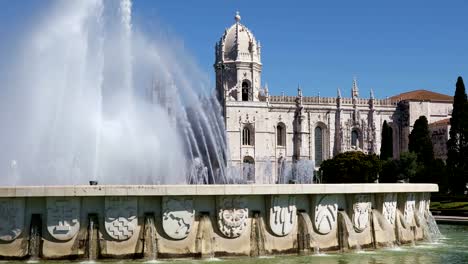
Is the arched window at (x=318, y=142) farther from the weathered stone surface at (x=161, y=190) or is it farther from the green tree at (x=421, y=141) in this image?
the weathered stone surface at (x=161, y=190)

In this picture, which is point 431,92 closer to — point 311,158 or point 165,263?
point 311,158

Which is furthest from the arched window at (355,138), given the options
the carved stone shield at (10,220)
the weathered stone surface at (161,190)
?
the carved stone shield at (10,220)

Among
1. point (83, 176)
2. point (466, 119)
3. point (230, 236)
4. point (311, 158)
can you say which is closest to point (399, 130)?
point (311, 158)

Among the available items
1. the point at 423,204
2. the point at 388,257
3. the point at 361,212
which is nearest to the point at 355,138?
the point at 423,204

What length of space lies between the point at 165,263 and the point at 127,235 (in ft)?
3.22

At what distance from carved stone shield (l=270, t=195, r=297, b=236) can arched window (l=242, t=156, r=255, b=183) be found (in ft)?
171

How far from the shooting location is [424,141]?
59906mm

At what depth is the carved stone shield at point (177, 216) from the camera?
1391 cm

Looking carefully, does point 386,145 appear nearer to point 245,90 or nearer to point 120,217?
point 245,90

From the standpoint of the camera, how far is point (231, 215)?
1438 cm

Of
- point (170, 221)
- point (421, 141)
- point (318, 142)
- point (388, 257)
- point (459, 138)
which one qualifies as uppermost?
point (318, 142)

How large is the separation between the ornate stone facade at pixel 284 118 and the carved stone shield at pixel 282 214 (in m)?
51.3

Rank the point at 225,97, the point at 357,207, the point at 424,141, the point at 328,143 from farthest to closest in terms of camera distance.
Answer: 1. the point at 328,143
2. the point at 225,97
3. the point at 424,141
4. the point at 357,207

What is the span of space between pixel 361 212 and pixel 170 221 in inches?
194
